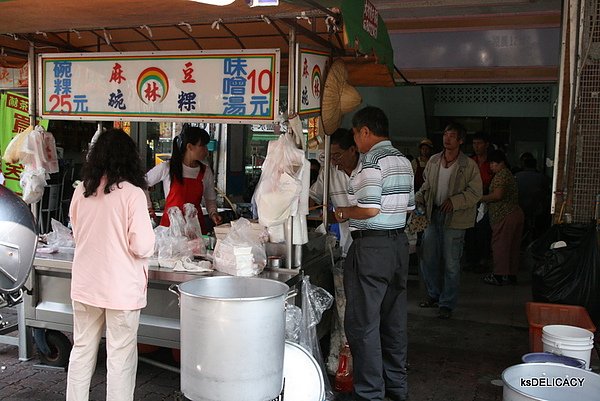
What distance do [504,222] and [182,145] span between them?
→ 4420 millimetres

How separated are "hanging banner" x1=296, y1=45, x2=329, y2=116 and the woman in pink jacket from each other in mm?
1189

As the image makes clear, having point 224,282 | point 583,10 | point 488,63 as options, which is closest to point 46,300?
point 224,282

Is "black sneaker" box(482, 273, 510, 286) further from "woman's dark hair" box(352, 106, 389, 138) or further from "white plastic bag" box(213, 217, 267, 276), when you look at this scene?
"white plastic bag" box(213, 217, 267, 276)

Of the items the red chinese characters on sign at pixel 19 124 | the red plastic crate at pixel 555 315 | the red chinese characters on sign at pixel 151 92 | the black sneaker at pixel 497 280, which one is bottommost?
the black sneaker at pixel 497 280

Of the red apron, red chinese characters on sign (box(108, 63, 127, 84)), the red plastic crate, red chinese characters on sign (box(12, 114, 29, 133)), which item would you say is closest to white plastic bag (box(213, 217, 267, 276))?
the red apron

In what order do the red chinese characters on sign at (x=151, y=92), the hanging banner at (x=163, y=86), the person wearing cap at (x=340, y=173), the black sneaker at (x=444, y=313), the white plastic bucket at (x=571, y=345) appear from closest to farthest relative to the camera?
the white plastic bucket at (x=571, y=345)
the hanging banner at (x=163, y=86)
the red chinese characters on sign at (x=151, y=92)
the person wearing cap at (x=340, y=173)
the black sneaker at (x=444, y=313)

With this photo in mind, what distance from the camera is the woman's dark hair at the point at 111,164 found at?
3.41 m

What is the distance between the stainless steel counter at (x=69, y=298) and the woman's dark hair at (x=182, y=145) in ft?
3.92

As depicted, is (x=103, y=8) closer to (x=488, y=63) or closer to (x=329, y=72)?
(x=329, y=72)

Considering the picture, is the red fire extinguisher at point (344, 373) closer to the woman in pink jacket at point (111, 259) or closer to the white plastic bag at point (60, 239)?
the woman in pink jacket at point (111, 259)

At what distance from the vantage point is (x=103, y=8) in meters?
3.65

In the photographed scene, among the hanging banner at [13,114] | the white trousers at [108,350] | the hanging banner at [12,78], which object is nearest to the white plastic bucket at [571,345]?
the white trousers at [108,350]

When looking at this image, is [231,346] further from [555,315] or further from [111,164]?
[555,315]

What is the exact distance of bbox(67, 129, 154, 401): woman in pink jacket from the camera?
3.37 meters
